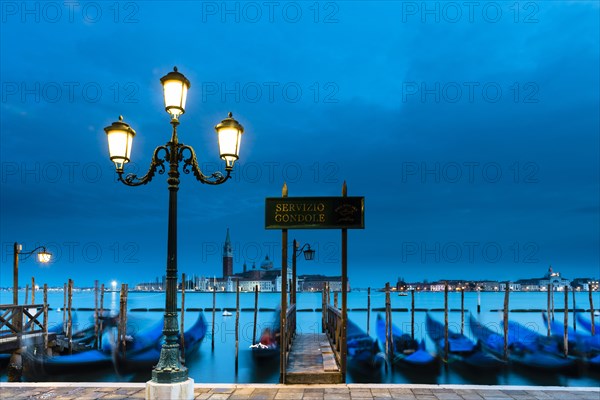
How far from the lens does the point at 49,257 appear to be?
18.5 meters

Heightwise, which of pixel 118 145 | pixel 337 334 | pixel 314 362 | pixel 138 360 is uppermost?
pixel 118 145

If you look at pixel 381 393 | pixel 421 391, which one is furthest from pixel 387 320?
pixel 381 393

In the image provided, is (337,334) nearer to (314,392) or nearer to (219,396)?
(314,392)

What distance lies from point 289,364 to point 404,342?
44.3 ft

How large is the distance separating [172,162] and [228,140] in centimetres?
81

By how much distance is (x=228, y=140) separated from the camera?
6656mm

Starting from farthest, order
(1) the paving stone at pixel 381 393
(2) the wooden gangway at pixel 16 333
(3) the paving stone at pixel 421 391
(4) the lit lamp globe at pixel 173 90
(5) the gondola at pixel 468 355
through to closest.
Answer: (5) the gondola at pixel 468 355 → (2) the wooden gangway at pixel 16 333 → (3) the paving stone at pixel 421 391 → (1) the paving stone at pixel 381 393 → (4) the lit lamp globe at pixel 173 90

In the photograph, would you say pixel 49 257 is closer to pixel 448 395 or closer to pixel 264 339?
pixel 264 339

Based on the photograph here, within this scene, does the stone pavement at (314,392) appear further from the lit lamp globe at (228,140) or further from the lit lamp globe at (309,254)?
the lit lamp globe at (309,254)

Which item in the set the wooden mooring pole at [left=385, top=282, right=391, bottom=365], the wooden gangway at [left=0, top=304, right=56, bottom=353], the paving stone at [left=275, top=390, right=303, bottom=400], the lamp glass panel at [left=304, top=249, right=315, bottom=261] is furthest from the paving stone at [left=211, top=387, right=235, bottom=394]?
the wooden mooring pole at [left=385, top=282, right=391, bottom=365]

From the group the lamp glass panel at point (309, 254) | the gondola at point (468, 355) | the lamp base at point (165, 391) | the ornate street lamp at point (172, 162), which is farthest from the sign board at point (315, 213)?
the gondola at point (468, 355)

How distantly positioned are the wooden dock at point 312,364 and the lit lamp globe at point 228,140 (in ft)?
12.9

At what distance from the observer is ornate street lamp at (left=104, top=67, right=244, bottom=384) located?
21.0 feet

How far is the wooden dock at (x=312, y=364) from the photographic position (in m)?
8.30
